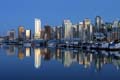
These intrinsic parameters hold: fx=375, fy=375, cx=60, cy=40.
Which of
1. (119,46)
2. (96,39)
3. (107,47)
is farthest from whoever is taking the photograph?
(96,39)

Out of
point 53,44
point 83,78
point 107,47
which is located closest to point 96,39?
point 53,44

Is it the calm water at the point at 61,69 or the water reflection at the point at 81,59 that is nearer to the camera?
the calm water at the point at 61,69

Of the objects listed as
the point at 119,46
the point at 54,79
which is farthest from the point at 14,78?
the point at 119,46

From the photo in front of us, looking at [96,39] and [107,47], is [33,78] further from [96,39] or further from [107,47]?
[96,39]

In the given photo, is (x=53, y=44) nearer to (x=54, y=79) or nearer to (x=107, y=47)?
(x=107, y=47)

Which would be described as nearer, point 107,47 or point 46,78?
point 46,78

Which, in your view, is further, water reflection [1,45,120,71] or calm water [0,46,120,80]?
water reflection [1,45,120,71]

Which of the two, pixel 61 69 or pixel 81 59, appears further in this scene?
pixel 81 59

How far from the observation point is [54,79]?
2550 cm

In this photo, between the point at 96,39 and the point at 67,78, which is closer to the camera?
the point at 67,78

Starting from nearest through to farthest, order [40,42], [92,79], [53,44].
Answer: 1. [92,79]
2. [53,44]
3. [40,42]

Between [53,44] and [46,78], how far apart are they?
142 m

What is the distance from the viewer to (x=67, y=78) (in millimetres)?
25938

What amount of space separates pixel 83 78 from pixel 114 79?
2124 millimetres
